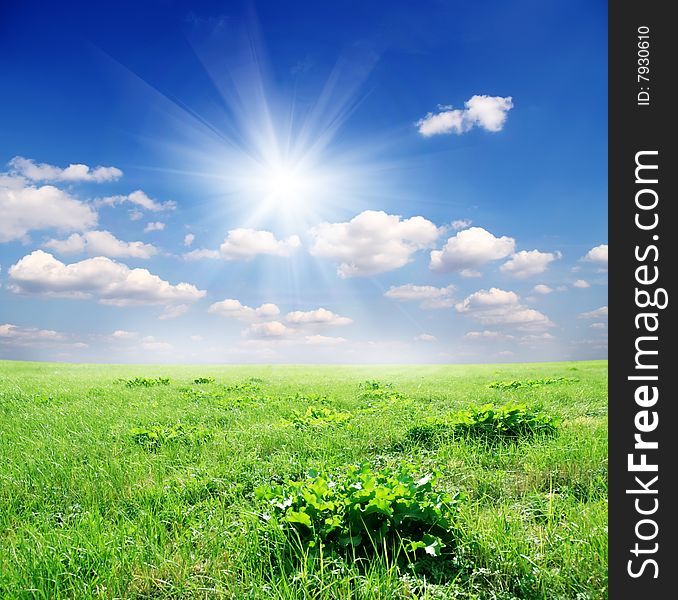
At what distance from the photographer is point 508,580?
3.85 m

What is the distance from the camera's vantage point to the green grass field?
386 centimetres

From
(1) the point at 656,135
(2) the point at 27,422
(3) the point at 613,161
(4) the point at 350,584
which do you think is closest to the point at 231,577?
(4) the point at 350,584

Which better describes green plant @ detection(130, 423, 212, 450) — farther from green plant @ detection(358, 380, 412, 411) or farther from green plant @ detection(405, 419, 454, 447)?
green plant @ detection(358, 380, 412, 411)

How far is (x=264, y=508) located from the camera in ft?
17.1

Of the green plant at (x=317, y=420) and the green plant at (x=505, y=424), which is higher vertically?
the green plant at (x=505, y=424)

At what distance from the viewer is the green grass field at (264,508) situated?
3857 mm

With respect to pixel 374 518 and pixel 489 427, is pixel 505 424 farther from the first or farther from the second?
pixel 374 518

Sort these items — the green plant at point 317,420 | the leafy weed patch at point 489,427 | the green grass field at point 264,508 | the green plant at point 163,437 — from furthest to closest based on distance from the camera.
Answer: the green plant at point 317,420 → the green plant at point 163,437 → the leafy weed patch at point 489,427 → the green grass field at point 264,508

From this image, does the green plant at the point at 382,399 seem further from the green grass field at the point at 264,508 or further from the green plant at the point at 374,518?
the green plant at the point at 374,518

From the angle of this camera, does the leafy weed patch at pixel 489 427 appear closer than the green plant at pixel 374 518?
No

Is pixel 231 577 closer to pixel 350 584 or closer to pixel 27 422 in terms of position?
pixel 350 584

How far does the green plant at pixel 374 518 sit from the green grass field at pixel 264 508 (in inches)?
2.9

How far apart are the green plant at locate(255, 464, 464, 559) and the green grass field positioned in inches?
2.9

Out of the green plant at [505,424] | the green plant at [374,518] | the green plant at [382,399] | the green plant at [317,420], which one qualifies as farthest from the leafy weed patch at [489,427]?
the green plant at [382,399]
